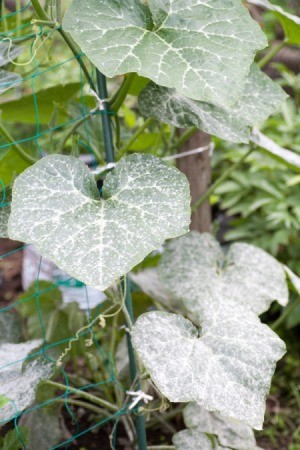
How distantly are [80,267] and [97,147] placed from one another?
2.30 ft

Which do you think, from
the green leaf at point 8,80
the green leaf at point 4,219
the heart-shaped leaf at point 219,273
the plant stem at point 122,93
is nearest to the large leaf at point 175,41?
the plant stem at point 122,93

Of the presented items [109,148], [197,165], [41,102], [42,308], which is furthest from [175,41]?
[42,308]

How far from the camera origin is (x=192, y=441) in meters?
1.52

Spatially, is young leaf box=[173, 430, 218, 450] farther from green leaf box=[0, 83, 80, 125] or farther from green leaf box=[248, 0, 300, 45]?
green leaf box=[248, 0, 300, 45]

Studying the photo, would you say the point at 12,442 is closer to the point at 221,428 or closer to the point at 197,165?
the point at 221,428

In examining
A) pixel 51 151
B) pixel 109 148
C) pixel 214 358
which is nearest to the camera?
pixel 214 358

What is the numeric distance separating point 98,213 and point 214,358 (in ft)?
1.32

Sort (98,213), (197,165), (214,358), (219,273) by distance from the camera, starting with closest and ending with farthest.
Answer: (98,213)
(214,358)
(219,273)
(197,165)

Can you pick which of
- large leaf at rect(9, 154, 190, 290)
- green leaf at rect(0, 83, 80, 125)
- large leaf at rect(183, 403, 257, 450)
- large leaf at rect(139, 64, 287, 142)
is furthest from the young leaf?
green leaf at rect(0, 83, 80, 125)

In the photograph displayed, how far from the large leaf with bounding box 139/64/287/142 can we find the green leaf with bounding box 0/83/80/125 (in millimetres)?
361

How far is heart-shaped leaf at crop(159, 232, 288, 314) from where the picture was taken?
1.67 metres

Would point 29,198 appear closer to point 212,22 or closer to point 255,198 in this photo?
point 212,22

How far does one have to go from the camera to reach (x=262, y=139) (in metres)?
1.77

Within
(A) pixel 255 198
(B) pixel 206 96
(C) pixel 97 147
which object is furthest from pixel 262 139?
(A) pixel 255 198
